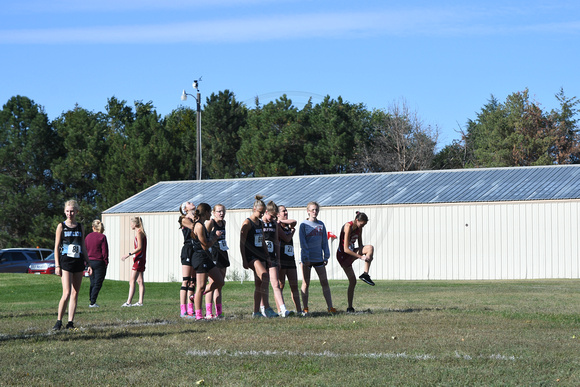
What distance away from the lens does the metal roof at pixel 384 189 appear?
32131 millimetres

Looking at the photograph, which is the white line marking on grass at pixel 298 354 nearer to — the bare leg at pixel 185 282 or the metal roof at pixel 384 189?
the bare leg at pixel 185 282

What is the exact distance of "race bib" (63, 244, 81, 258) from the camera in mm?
10992

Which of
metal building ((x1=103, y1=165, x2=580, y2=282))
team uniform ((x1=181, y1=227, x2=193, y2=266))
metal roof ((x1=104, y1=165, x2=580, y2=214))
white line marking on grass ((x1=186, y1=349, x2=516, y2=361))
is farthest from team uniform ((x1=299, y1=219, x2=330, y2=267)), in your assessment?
metal roof ((x1=104, y1=165, x2=580, y2=214))

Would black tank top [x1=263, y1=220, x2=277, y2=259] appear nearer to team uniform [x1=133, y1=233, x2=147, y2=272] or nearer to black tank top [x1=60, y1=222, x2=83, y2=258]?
black tank top [x1=60, y1=222, x2=83, y2=258]

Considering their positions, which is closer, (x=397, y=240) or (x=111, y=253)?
(x=397, y=240)

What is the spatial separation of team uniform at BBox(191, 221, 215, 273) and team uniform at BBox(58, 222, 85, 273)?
1755 millimetres

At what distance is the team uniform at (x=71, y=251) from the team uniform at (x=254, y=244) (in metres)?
2.55

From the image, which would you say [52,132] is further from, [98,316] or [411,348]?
[411,348]

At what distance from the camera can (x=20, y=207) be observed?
58031mm

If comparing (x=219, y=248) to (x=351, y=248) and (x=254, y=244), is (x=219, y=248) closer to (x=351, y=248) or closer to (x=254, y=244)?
(x=254, y=244)

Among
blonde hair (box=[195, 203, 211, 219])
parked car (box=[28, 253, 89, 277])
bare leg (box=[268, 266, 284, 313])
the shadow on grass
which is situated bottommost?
parked car (box=[28, 253, 89, 277])

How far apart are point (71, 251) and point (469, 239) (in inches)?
915

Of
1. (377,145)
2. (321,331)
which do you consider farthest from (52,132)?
(321,331)

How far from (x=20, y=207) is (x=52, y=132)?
7.02 meters
